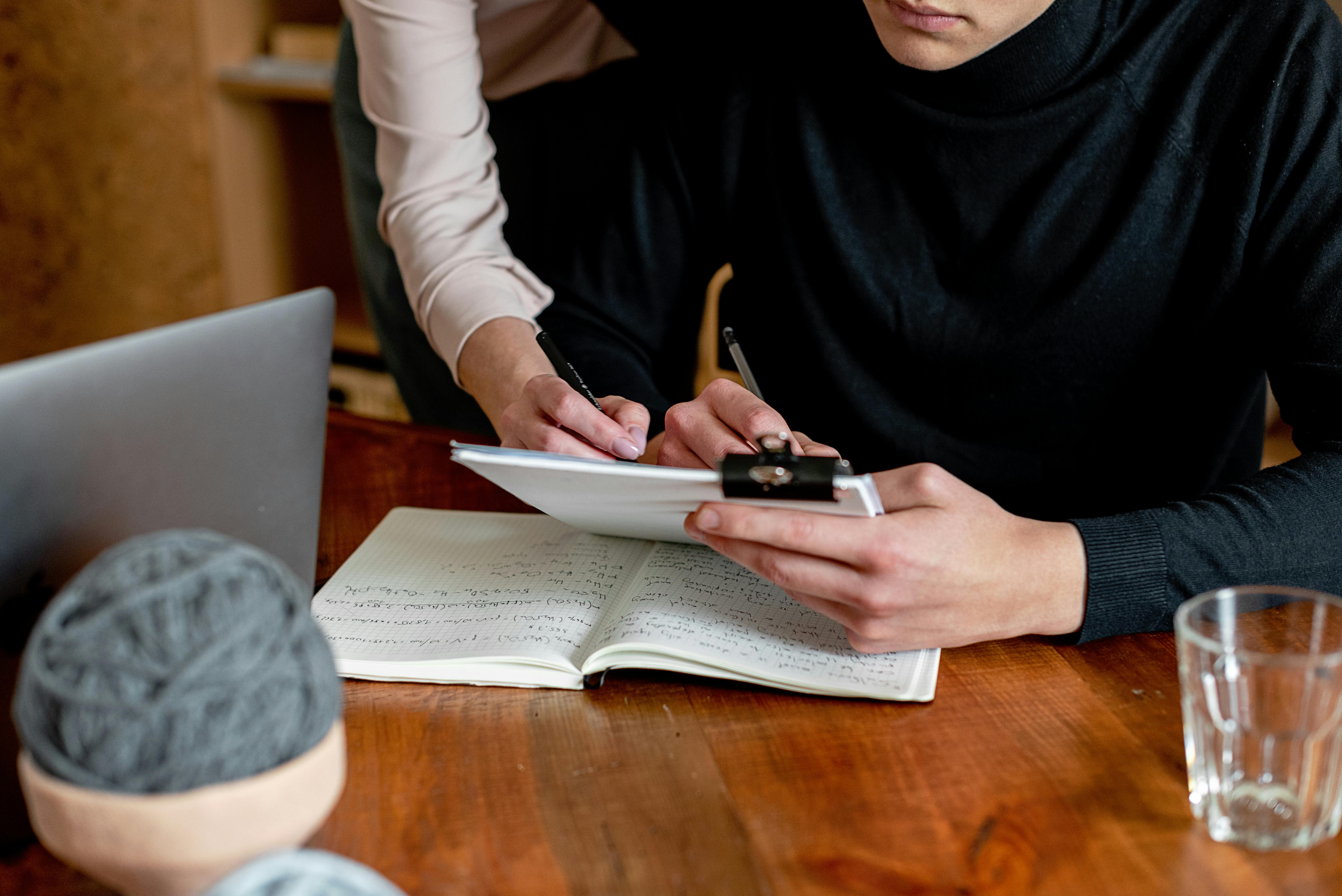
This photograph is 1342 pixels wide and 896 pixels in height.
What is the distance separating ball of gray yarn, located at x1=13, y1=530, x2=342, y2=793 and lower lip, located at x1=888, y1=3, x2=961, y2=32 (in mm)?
718

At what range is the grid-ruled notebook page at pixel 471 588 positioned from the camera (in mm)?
750

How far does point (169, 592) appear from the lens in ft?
1.47

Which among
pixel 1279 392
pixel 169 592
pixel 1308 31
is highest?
pixel 1308 31

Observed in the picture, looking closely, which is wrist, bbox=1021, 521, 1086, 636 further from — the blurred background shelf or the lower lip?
the blurred background shelf

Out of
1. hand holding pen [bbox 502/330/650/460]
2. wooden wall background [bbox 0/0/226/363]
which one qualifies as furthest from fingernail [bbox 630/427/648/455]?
wooden wall background [bbox 0/0/226/363]

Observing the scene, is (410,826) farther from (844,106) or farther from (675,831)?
(844,106)

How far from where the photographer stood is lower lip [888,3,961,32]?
0.94 metres

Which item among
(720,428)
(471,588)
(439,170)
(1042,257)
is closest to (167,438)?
(471,588)

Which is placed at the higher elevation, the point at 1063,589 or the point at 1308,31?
the point at 1308,31

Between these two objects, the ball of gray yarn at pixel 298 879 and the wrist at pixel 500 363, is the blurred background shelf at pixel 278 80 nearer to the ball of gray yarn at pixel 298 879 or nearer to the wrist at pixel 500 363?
the wrist at pixel 500 363

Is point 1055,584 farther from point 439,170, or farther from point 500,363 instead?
point 439,170

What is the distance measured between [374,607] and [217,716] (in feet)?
1.20

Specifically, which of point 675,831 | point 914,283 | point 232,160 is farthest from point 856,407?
point 232,160

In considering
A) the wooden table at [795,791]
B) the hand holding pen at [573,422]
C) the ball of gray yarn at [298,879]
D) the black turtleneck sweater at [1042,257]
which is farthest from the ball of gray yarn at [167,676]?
the black turtleneck sweater at [1042,257]
